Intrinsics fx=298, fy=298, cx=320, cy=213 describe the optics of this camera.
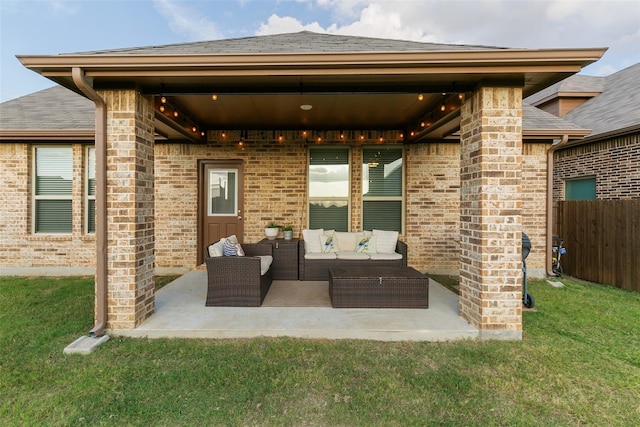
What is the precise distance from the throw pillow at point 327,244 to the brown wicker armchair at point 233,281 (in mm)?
1749

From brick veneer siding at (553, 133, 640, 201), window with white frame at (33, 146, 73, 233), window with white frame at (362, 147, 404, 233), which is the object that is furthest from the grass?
brick veneer siding at (553, 133, 640, 201)

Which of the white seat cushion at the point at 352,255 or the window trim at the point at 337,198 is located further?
the window trim at the point at 337,198

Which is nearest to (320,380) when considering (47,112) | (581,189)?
(47,112)

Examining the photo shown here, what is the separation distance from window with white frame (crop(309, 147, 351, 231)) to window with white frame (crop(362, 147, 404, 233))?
38 cm

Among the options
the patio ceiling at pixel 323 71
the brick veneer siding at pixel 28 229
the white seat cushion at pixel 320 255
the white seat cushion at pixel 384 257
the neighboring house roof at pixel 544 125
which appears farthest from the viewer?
the brick veneer siding at pixel 28 229

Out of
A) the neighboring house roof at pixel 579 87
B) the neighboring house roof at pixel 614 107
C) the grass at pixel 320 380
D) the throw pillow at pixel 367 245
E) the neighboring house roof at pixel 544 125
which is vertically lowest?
the grass at pixel 320 380

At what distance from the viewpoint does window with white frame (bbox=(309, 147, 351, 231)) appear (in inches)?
242

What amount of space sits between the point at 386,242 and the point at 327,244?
3.51ft

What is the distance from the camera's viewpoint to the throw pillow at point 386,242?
5.36m

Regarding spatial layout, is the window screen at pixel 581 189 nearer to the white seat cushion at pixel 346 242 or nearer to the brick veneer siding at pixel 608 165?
the brick veneer siding at pixel 608 165

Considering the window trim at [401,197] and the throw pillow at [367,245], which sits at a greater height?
the window trim at [401,197]

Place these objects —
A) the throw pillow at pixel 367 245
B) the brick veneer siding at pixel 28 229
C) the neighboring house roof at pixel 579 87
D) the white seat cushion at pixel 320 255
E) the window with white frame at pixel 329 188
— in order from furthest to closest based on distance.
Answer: the neighboring house roof at pixel 579 87 → the window with white frame at pixel 329 188 → the brick veneer siding at pixel 28 229 → the throw pillow at pixel 367 245 → the white seat cushion at pixel 320 255

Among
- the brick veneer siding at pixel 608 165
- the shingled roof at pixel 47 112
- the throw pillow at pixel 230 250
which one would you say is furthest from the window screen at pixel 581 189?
the shingled roof at pixel 47 112

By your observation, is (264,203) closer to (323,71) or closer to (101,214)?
(101,214)
